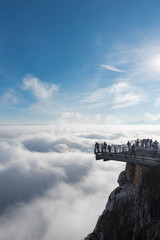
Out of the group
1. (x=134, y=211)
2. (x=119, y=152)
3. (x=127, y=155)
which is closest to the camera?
(x=134, y=211)

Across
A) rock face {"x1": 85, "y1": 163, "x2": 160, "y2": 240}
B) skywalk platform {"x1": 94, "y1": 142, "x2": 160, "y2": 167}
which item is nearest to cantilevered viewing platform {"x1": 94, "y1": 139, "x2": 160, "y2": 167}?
skywalk platform {"x1": 94, "y1": 142, "x2": 160, "y2": 167}

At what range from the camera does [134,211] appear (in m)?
15.2

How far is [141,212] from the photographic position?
14.1 meters

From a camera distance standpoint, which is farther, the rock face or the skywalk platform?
the skywalk platform

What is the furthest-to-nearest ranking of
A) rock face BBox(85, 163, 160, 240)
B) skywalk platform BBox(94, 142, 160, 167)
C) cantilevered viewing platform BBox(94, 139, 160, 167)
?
cantilevered viewing platform BBox(94, 139, 160, 167) → skywalk platform BBox(94, 142, 160, 167) → rock face BBox(85, 163, 160, 240)

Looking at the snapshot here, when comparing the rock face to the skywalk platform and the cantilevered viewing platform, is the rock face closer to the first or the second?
the skywalk platform

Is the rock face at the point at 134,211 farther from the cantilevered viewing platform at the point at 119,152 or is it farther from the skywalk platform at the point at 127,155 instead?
the cantilevered viewing platform at the point at 119,152

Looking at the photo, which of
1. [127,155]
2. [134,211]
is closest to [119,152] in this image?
[127,155]

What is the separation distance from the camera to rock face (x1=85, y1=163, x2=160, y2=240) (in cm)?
1316

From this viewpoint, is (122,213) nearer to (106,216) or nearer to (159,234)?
(106,216)

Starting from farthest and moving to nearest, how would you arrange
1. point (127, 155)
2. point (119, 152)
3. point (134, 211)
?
1. point (119, 152)
2. point (127, 155)
3. point (134, 211)

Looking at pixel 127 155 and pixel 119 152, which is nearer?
pixel 127 155

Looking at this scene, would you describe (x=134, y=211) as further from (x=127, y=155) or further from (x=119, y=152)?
(x=119, y=152)

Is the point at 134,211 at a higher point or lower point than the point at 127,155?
lower
